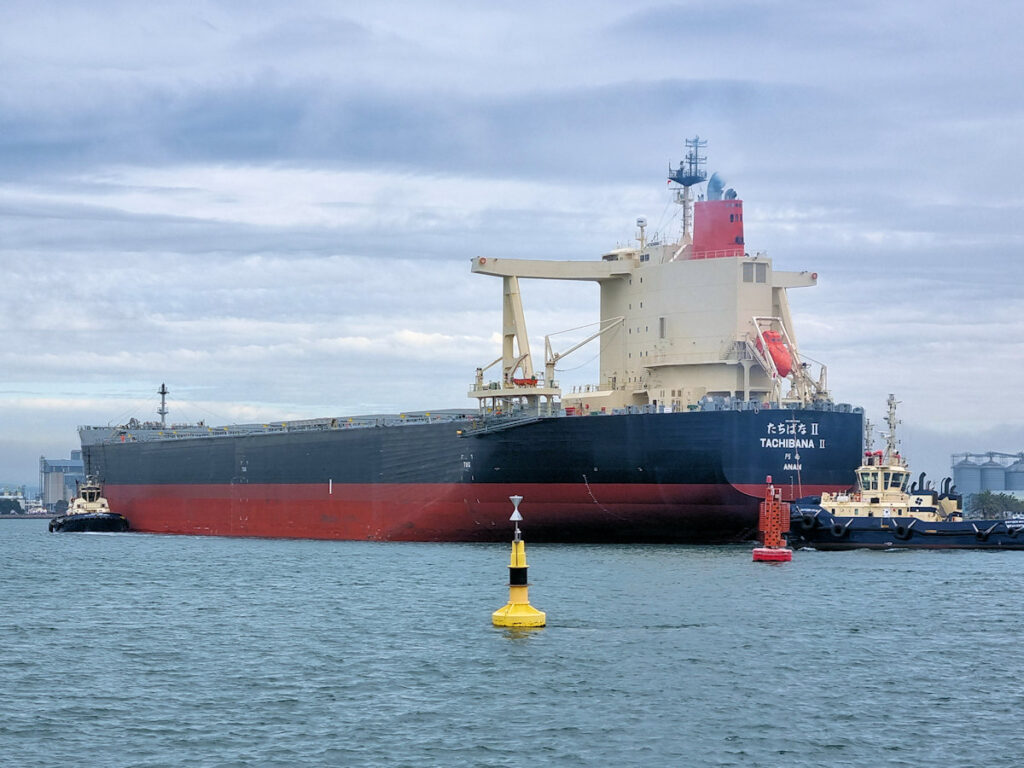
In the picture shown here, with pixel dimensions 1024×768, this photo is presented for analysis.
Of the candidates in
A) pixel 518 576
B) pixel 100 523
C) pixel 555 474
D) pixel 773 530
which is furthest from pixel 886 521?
pixel 100 523

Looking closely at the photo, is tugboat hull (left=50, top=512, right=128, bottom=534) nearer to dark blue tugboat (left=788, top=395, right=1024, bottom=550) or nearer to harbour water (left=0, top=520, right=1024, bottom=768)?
harbour water (left=0, top=520, right=1024, bottom=768)

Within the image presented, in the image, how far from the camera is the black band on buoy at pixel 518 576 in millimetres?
23141

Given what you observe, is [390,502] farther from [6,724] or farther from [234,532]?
[6,724]

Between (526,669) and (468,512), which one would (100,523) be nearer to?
(468,512)

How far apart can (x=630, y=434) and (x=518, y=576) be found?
18864 millimetres

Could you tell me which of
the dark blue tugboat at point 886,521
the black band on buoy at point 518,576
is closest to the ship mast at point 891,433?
the dark blue tugboat at point 886,521

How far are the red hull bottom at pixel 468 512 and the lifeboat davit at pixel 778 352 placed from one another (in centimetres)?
404

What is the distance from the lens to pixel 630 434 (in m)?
41.8

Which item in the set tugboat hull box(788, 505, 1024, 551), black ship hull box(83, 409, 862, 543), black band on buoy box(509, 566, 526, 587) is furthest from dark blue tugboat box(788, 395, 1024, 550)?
black band on buoy box(509, 566, 526, 587)

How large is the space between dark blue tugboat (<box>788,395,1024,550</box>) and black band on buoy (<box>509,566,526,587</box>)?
18619 mm

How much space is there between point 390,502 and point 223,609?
20564 millimetres

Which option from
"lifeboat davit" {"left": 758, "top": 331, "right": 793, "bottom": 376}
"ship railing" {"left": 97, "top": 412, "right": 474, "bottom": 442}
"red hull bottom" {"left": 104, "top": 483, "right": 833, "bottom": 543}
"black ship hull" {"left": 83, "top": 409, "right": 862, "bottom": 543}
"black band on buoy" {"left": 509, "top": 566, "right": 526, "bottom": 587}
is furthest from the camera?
"ship railing" {"left": 97, "top": 412, "right": 474, "bottom": 442}

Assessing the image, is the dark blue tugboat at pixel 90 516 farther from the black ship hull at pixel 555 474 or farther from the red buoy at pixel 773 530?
the red buoy at pixel 773 530

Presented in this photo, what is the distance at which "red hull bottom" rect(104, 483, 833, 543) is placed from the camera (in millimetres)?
41250
